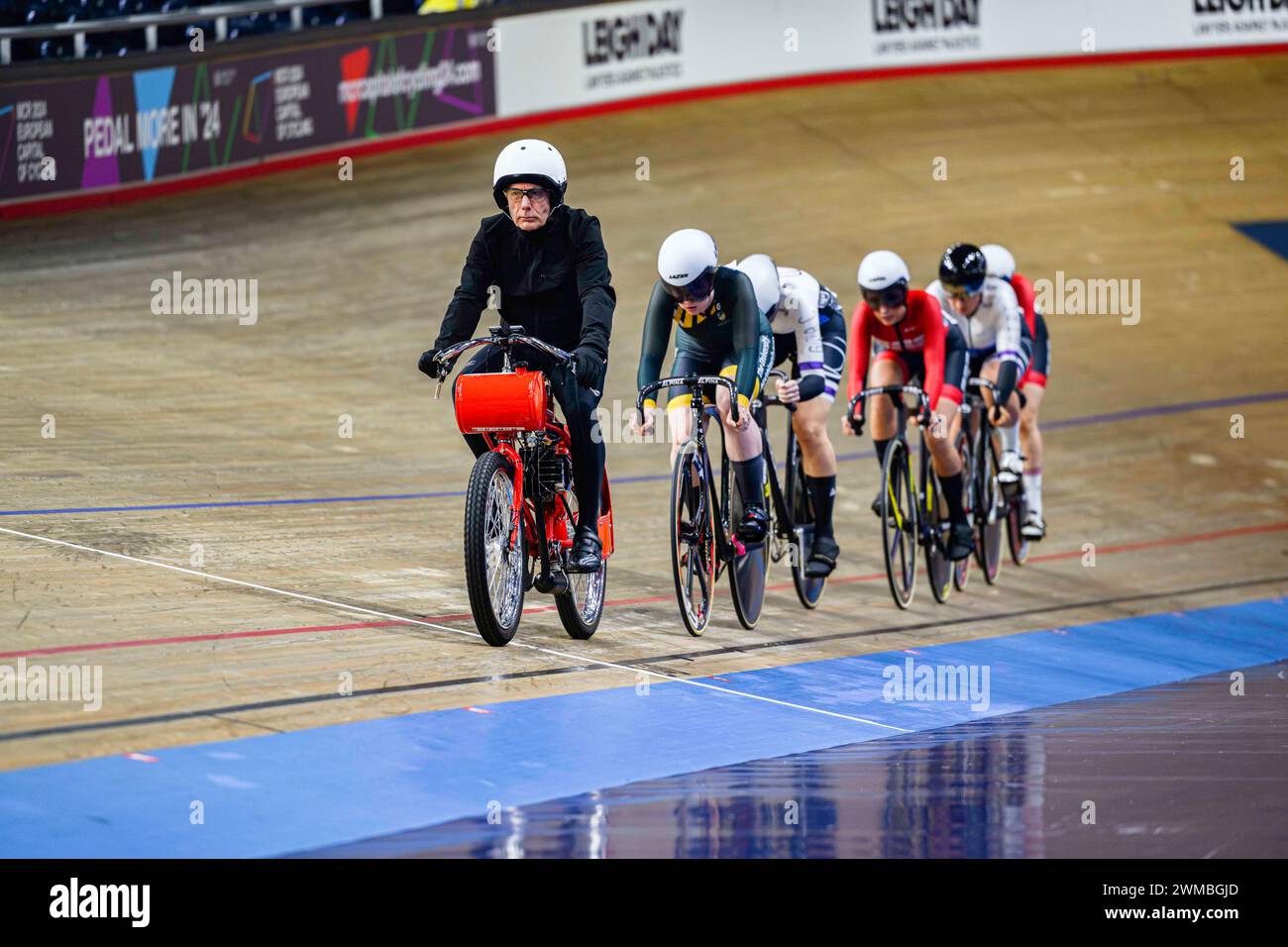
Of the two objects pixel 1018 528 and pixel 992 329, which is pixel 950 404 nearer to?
pixel 992 329

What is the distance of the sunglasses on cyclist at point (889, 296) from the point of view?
20.4ft

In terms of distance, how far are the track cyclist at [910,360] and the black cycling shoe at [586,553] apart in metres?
1.82

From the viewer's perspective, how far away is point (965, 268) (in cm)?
690

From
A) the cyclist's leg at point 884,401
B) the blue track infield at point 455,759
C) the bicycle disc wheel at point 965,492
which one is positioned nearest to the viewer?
the blue track infield at point 455,759

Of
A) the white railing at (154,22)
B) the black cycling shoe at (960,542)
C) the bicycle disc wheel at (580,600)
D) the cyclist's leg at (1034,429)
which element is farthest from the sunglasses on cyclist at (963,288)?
the white railing at (154,22)

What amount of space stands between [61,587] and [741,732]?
80.3 inches

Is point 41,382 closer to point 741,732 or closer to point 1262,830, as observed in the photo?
point 741,732

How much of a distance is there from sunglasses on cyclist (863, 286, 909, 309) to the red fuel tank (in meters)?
2.31

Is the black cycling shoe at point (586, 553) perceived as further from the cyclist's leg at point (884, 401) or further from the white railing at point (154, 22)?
the white railing at point (154, 22)

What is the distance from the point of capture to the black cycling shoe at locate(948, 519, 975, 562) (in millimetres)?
6531

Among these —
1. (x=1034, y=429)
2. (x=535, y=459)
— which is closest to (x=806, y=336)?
(x=535, y=459)

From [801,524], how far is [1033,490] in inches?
77.3

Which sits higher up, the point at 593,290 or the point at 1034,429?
the point at 593,290

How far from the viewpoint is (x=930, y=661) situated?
5320 millimetres
